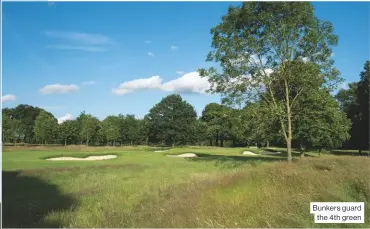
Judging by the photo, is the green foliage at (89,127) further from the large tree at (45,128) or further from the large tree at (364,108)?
the large tree at (364,108)

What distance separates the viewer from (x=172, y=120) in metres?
92.7

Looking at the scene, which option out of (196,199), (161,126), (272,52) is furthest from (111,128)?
(196,199)

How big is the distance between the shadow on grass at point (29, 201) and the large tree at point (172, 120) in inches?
2810

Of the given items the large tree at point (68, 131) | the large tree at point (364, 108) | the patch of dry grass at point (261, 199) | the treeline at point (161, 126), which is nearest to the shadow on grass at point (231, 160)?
the patch of dry grass at point (261, 199)

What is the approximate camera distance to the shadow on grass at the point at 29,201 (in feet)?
38.3

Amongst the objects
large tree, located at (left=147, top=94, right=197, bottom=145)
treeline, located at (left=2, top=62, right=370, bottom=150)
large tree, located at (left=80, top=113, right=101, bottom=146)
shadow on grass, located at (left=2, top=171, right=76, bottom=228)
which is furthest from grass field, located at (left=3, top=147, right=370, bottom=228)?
large tree, located at (left=80, top=113, right=101, bottom=146)

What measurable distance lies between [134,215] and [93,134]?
86133 millimetres

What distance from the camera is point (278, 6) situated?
27.4 meters

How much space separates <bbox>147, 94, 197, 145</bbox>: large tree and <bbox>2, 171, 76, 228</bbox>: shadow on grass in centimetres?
7138

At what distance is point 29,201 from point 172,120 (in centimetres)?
7822

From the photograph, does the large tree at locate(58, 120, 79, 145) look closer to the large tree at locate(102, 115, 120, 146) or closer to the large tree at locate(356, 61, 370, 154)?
the large tree at locate(102, 115, 120, 146)

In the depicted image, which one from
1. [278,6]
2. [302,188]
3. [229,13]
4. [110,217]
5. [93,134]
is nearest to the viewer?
[302,188]

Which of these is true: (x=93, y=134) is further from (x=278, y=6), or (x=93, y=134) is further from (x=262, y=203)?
(x=262, y=203)

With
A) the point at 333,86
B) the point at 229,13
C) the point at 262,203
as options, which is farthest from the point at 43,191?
the point at 333,86
